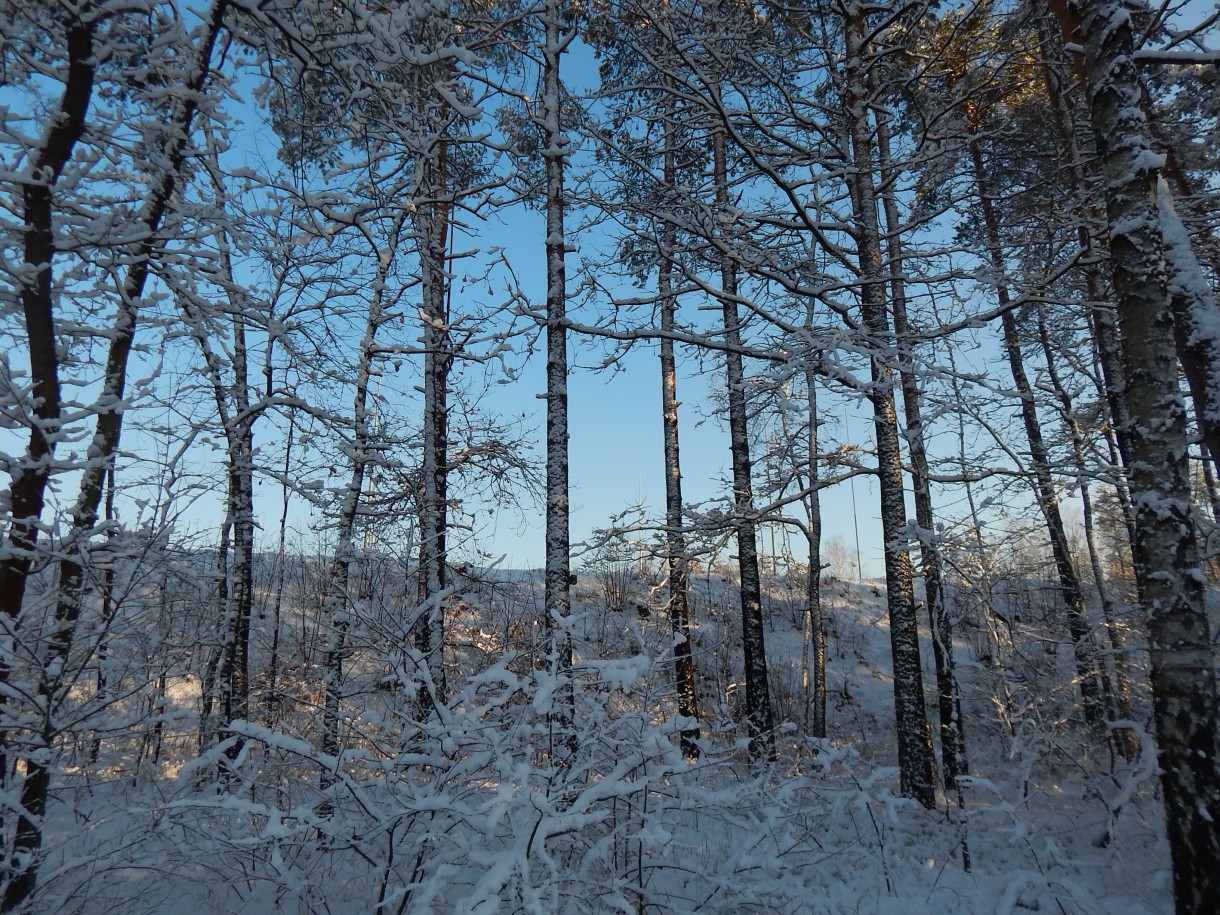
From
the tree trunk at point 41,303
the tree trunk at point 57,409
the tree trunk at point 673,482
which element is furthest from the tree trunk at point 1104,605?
the tree trunk at point 41,303

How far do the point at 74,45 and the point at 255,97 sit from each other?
122 centimetres

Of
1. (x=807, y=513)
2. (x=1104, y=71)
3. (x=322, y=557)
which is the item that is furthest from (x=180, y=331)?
(x=322, y=557)

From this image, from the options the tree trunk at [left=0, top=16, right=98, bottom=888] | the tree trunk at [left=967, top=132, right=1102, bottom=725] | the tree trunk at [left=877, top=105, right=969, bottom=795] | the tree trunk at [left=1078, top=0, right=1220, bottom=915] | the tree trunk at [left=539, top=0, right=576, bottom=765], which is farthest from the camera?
the tree trunk at [left=967, top=132, right=1102, bottom=725]

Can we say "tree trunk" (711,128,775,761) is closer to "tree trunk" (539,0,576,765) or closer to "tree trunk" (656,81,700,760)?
"tree trunk" (656,81,700,760)

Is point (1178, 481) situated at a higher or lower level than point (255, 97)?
lower

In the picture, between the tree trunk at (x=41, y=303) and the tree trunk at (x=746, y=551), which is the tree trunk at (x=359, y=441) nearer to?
the tree trunk at (x=41, y=303)

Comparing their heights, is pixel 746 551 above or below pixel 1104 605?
above

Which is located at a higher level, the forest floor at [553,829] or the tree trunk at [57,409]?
the tree trunk at [57,409]

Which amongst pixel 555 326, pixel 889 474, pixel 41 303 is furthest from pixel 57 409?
pixel 889 474

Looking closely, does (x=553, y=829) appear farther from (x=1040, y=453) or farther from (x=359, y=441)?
(x=1040, y=453)

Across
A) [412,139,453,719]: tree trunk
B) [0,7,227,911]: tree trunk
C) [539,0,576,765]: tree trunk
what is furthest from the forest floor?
[412,139,453,719]: tree trunk

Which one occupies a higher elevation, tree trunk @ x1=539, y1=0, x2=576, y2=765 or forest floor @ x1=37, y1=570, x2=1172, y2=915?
tree trunk @ x1=539, y1=0, x2=576, y2=765

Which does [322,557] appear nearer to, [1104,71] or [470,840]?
[470,840]

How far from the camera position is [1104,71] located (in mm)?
4734
